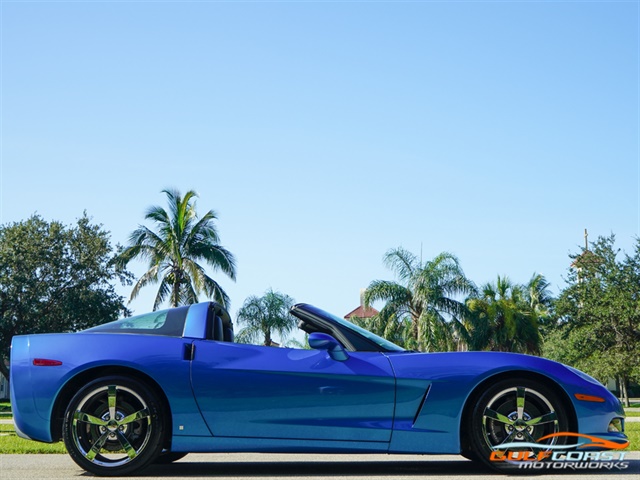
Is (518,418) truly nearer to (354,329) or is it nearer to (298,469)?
(354,329)

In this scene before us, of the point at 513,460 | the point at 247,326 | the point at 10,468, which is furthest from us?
the point at 247,326

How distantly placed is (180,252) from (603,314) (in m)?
17.6

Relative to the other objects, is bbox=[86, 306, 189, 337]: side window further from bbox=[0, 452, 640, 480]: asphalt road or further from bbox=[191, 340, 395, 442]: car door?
bbox=[0, 452, 640, 480]: asphalt road

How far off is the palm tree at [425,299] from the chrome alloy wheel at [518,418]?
27200 mm

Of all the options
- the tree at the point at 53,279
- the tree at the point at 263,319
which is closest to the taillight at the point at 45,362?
the tree at the point at 263,319

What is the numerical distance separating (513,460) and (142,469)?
2629 mm

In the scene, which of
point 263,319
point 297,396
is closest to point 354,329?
point 297,396

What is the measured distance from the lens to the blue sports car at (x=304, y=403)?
5723mm

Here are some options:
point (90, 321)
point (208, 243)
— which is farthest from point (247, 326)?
point (90, 321)

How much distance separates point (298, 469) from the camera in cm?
628

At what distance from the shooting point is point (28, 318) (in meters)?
39.6

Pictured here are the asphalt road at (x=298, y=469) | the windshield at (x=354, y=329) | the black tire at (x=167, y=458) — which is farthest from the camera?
the black tire at (x=167, y=458)

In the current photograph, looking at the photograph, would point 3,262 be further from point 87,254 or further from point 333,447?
point 333,447

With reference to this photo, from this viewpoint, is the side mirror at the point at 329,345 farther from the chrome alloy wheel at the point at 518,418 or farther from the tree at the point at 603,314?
the tree at the point at 603,314
